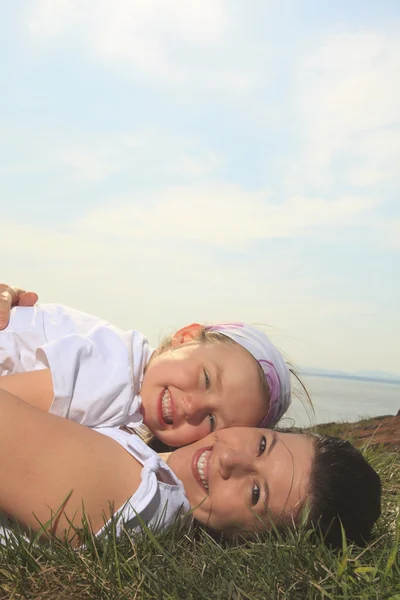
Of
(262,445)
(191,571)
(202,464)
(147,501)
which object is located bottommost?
(191,571)

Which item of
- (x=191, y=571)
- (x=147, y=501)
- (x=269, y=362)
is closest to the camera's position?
(x=191, y=571)

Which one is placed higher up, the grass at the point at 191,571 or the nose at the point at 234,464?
the nose at the point at 234,464

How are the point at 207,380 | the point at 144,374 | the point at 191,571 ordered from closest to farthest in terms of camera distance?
the point at 191,571 < the point at 207,380 < the point at 144,374

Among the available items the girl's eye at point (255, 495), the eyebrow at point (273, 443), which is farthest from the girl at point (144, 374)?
the girl's eye at point (255, 495)

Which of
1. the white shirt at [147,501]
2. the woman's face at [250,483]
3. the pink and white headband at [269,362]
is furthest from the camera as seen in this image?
the pink and white headband at [269,362]

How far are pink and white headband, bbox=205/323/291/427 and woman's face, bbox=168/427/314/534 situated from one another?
67cm

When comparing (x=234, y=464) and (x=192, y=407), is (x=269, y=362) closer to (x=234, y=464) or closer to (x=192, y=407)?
(x=192, y=407)

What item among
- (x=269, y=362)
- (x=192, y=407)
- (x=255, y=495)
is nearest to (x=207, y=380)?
(x=192, y=407)

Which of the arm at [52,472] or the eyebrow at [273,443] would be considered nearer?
the arm at [52,472]

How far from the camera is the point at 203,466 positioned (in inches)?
133

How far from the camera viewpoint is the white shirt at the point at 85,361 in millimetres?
3350

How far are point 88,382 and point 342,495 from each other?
4.77ft

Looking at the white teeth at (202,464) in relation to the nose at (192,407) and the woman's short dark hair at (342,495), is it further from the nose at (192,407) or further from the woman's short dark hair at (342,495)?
the woman's short dark hair at (342,495)

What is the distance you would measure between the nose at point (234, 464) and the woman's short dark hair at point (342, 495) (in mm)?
345
